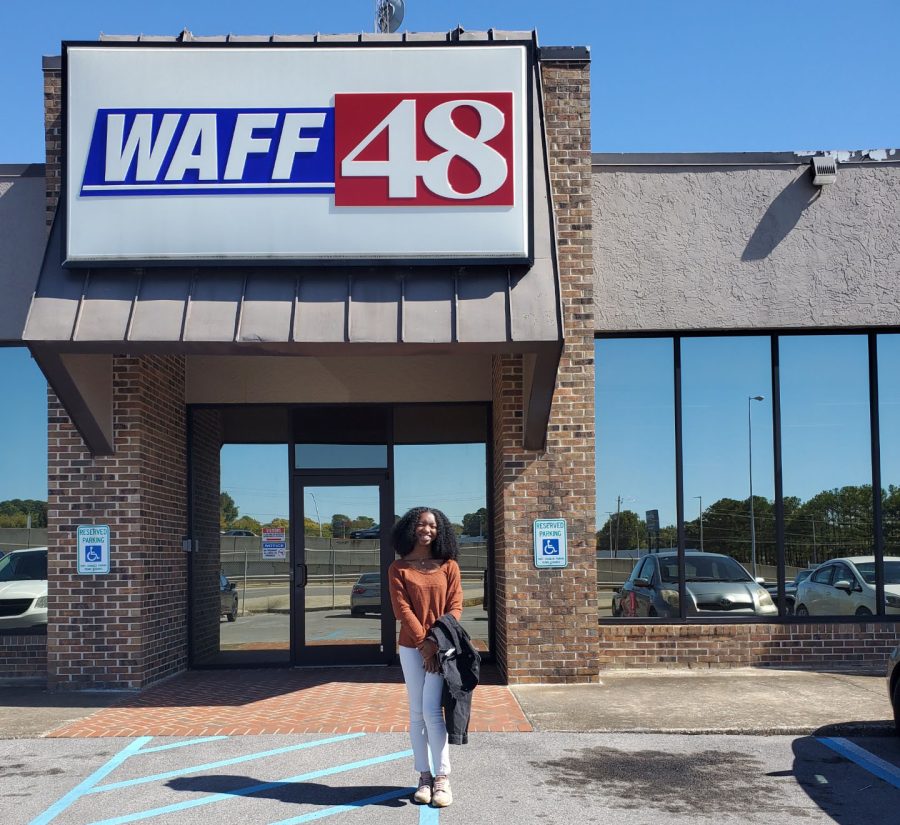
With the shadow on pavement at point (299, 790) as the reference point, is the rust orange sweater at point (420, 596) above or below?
above

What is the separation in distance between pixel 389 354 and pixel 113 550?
362 centimetres

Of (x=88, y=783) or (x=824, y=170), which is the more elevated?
(x=824, y=170)

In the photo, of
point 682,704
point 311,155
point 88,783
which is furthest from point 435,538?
point 311,155

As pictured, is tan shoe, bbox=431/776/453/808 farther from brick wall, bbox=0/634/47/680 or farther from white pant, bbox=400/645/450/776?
brick wall, bbox=0/634/47/680

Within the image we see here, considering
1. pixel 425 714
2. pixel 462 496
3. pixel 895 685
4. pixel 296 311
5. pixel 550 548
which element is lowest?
pixel 895 685

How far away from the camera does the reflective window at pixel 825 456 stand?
37.6 feet

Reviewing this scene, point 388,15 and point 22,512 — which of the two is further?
point 388,15

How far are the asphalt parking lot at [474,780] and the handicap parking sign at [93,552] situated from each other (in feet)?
8.22

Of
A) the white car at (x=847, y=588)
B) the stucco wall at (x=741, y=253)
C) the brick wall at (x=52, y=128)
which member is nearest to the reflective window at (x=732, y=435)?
the stucco wall at (x=741, y=253)

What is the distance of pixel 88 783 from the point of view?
22.3 feet

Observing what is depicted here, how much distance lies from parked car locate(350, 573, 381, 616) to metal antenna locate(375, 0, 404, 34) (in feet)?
20.8

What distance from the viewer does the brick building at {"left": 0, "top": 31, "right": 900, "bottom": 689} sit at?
9.35 meters

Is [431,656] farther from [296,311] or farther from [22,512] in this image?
[22,512]

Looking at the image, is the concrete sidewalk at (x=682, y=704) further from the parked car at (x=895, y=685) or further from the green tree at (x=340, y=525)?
the green tree at (x=340, y=525)
